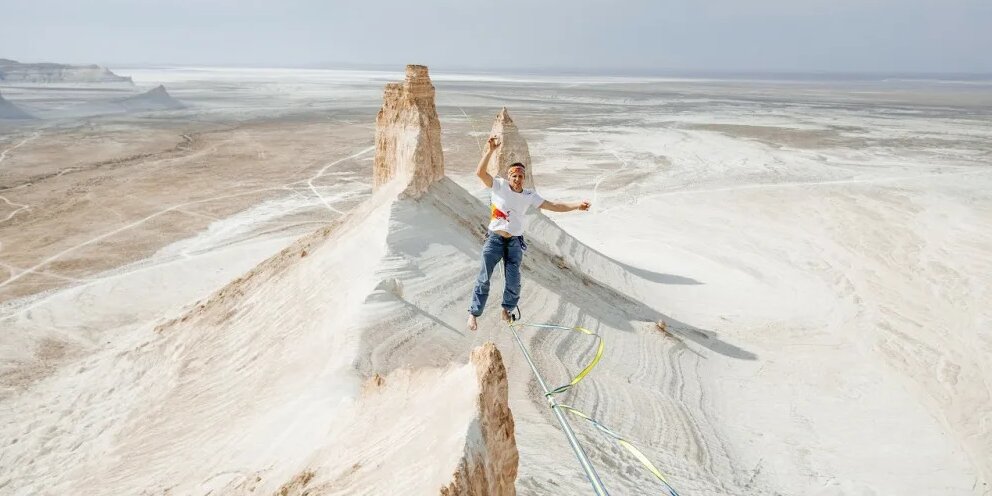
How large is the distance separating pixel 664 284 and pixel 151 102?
71274 millimetres

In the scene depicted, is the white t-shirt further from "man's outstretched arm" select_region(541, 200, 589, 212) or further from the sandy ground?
the sandy ground

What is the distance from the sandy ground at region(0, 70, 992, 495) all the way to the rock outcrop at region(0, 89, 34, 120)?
560 inches

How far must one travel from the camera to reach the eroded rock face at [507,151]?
57.5 feet

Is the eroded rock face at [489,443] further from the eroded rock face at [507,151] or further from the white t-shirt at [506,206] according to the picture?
the eroded rock face at [507,151]

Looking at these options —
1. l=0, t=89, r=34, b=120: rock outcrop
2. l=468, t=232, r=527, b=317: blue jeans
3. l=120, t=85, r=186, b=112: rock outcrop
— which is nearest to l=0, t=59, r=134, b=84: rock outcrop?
l=120, t=85, r=186, b=112: rock outcrop

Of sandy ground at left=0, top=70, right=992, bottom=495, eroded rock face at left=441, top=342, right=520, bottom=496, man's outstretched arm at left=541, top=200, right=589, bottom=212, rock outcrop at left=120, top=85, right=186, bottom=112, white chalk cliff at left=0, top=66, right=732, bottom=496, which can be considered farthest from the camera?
rock outcrop at left=120, top=85, right=186, bottom=112

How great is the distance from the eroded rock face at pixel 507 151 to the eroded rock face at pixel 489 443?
1276 cm

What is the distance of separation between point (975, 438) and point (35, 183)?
36.1m

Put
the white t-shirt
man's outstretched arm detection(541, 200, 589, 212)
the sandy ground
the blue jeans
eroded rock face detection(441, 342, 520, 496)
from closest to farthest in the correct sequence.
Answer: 1. eroded rock face detection(441, 342, 520, 496)
2. man's outstretched arm detection(541, 200, 589, 212)
3. the white t-shirt
4. the blue jeans
5. the sandy ground

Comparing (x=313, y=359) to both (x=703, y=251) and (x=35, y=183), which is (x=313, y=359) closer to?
(x=703, y=251)

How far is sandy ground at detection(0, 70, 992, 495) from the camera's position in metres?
9.38

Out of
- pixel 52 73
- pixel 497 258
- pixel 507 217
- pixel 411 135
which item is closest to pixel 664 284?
pixel 411 135

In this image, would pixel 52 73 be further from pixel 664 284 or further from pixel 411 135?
pixel 664 284

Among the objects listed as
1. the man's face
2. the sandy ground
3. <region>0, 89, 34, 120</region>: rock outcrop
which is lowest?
the sandy ground
